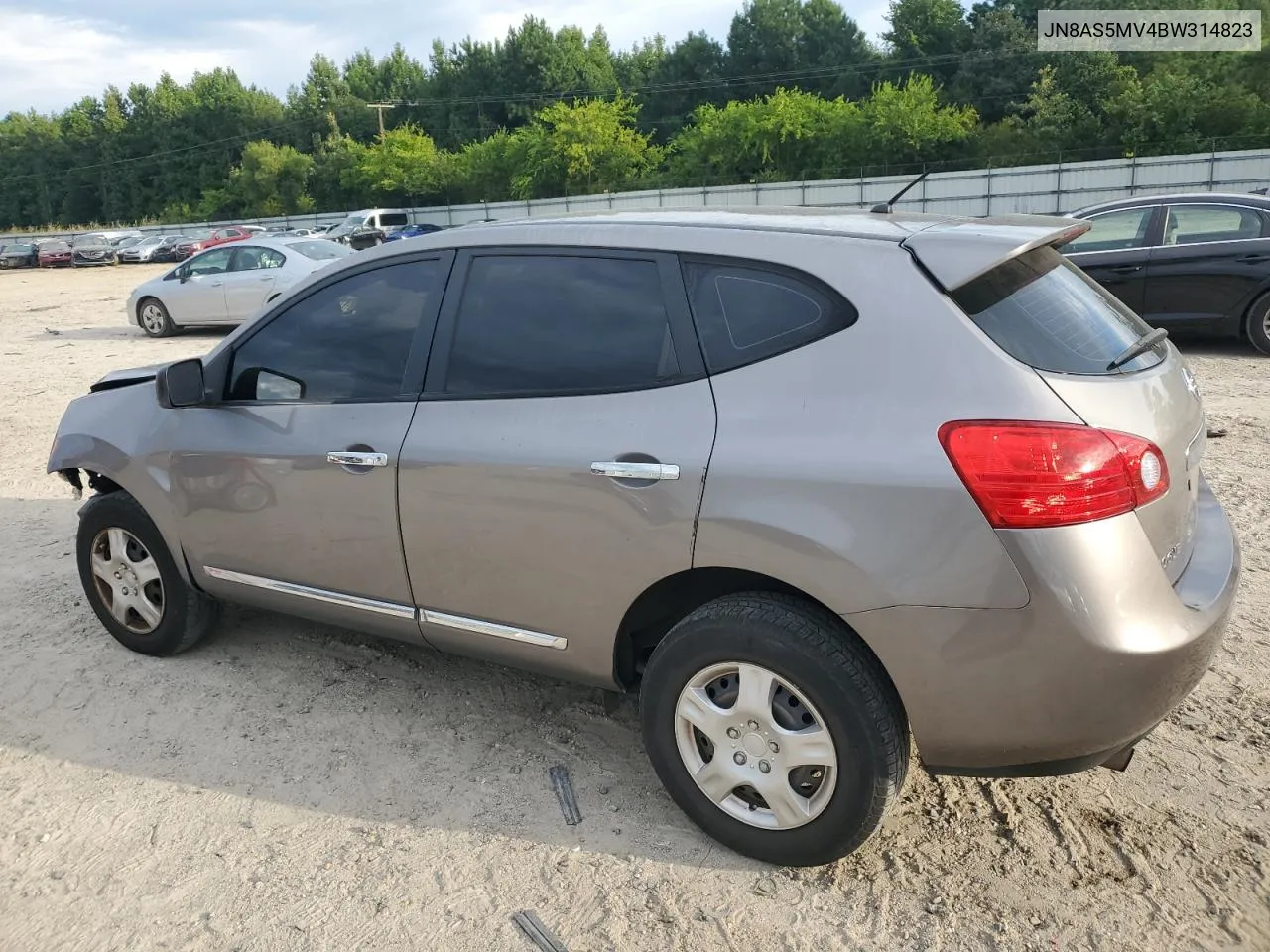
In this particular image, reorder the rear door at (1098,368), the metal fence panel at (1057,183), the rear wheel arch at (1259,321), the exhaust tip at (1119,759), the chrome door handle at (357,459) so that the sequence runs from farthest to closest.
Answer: the metal fence panel at (1057,183) → the rear wheel arch at (1259,321) → the chrome door handle at (357,459) → the exhaust tip at (1119,759) → the rear door at (1098,368)

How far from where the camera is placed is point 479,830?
2992mm

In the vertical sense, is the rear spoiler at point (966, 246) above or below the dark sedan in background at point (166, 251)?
above

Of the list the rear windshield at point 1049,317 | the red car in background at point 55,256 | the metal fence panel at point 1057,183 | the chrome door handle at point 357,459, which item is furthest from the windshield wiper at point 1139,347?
the red car in background at point 55,256

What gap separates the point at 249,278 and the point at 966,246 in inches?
564

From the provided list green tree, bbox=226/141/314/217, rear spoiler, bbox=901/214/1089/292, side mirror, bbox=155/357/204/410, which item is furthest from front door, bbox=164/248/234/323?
green tree, bbox=226/141/314/217

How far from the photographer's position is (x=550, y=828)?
9.83 feet

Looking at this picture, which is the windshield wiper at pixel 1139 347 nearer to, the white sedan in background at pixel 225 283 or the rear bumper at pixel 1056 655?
the rear bumper at pixel 1056 655

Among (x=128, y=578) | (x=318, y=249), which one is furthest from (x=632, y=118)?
(x=128, y=578)

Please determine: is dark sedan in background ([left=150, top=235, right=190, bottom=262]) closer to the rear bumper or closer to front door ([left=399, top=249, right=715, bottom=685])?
front door ([left=399, top=249, right=715, bottom=685])

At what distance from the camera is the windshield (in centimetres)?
1517

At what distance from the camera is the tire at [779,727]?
2498mm

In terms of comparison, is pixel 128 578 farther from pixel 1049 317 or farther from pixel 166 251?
pixel 166 251

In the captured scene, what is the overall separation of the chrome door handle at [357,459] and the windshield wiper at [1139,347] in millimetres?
2211

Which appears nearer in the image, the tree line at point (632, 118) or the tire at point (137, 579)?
the tire at point (137, 579)
